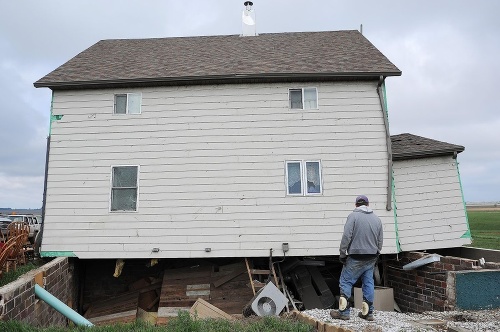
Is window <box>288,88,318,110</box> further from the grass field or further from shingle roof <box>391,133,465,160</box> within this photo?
the grass field

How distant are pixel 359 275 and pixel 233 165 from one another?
4788 mm

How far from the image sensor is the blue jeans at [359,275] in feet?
20.4

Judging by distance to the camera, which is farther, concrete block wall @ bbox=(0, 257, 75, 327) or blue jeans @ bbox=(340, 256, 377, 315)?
blue jeans @ bbox=(340, 256, 377, 315)

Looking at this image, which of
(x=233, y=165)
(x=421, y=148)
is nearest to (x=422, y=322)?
(x=233, y=165)

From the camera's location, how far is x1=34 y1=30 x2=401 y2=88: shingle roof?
10320 mm

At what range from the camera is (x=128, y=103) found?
34.9ft

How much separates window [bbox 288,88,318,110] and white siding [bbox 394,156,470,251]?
280cm

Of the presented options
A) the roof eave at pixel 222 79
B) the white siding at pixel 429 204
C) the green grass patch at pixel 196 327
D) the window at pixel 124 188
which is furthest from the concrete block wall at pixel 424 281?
the window at pixel 124 188

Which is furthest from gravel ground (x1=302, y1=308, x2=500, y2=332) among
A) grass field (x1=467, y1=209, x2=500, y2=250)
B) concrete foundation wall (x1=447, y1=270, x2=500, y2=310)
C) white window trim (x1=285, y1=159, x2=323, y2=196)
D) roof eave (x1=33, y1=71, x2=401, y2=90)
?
grass field (x1=467, y1=209, x2=500, y2=250)

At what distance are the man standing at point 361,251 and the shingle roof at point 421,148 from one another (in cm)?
476

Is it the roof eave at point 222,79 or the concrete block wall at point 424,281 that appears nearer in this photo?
the concrete block wall at point 424,281

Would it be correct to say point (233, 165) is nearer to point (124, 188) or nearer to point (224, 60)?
point (124, 188)

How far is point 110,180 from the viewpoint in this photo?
33.4 ft

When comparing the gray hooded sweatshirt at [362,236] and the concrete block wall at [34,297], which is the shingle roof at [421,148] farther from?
the concrete block wall at [34,297]
